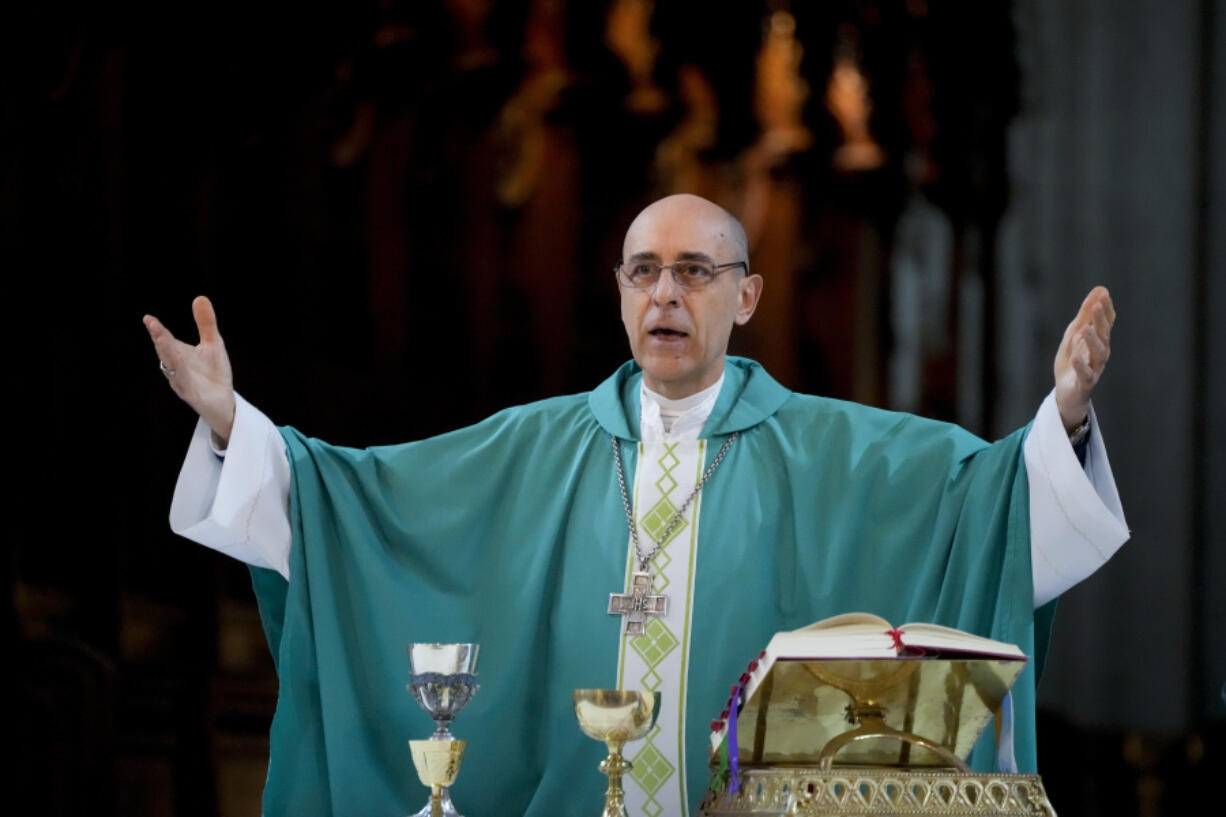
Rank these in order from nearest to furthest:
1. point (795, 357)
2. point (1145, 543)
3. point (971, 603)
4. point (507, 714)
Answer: point (971, 603), point (507, 714), point (1145, 543), point (795, 357)

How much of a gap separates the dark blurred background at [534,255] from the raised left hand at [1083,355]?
2867mm

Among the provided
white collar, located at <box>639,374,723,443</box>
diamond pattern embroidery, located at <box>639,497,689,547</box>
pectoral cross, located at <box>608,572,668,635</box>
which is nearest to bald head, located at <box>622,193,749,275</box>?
white collar, located at <box>639,374,723,443</box>

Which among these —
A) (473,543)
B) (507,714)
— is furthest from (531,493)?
(507,714)

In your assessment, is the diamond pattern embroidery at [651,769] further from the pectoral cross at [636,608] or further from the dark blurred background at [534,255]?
the dark blurred background at [534,255]

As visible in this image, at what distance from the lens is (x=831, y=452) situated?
3.79 metres

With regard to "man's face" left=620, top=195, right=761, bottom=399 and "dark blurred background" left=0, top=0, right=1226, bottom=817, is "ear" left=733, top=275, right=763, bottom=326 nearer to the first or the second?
"man's face" left=620, top=195, right=761, bottom=399

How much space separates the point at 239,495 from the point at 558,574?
0.77 metres

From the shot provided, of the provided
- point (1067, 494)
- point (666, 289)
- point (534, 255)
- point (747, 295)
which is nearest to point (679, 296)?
point (666, 289)

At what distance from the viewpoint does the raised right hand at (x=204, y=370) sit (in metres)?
3.34

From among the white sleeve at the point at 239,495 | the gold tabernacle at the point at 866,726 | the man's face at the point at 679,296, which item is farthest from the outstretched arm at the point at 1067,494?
the white sleeve at the point at 239,495

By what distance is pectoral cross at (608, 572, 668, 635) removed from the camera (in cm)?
362

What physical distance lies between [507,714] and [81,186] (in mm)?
3558

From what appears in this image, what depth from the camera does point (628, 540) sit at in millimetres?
3766

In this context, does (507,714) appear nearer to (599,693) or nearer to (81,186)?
(599,693)
